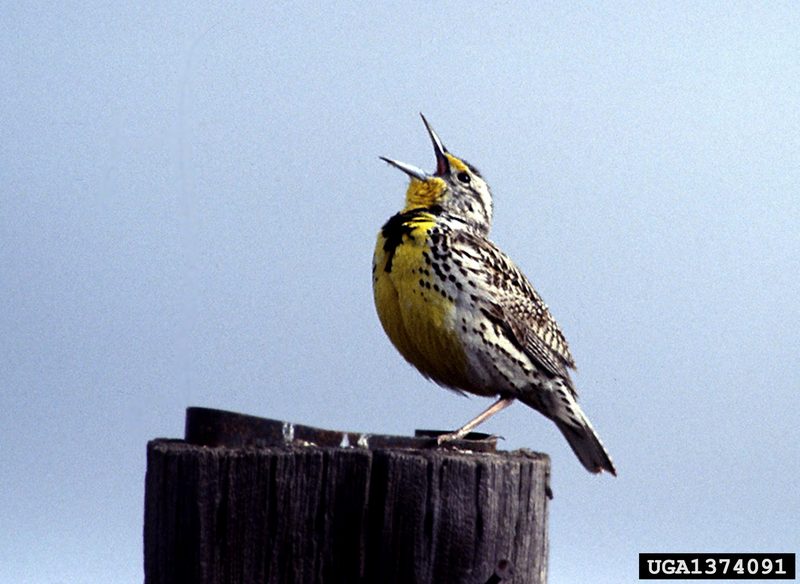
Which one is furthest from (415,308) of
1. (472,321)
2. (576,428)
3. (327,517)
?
(327,517)

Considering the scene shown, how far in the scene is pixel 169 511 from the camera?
2867mm

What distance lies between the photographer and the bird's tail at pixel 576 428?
16.7 ft

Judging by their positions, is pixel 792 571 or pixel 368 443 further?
pixel 792 571

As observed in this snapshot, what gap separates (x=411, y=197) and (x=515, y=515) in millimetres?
2688

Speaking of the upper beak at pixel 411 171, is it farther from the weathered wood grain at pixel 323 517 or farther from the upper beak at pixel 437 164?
the weathered wood grain at pixel 323 517

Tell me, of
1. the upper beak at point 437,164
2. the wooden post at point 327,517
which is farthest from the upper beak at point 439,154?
the wooden post at point 327,517

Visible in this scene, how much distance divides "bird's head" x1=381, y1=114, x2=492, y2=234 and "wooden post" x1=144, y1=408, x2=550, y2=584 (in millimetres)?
2622

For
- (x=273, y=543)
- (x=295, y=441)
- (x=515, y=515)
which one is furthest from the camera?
(x=295, y=441)

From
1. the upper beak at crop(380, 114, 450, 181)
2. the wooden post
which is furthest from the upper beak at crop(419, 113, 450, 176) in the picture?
the wooden post

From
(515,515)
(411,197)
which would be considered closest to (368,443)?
(515,515)

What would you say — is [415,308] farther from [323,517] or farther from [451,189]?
[323,517]

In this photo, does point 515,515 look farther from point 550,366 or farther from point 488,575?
point 550,366

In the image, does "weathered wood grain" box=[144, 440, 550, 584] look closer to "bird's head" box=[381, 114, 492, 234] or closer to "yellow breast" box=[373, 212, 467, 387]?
"yellow breast" box=[373, 212, 467, 387]

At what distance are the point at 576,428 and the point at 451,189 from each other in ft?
3.48
